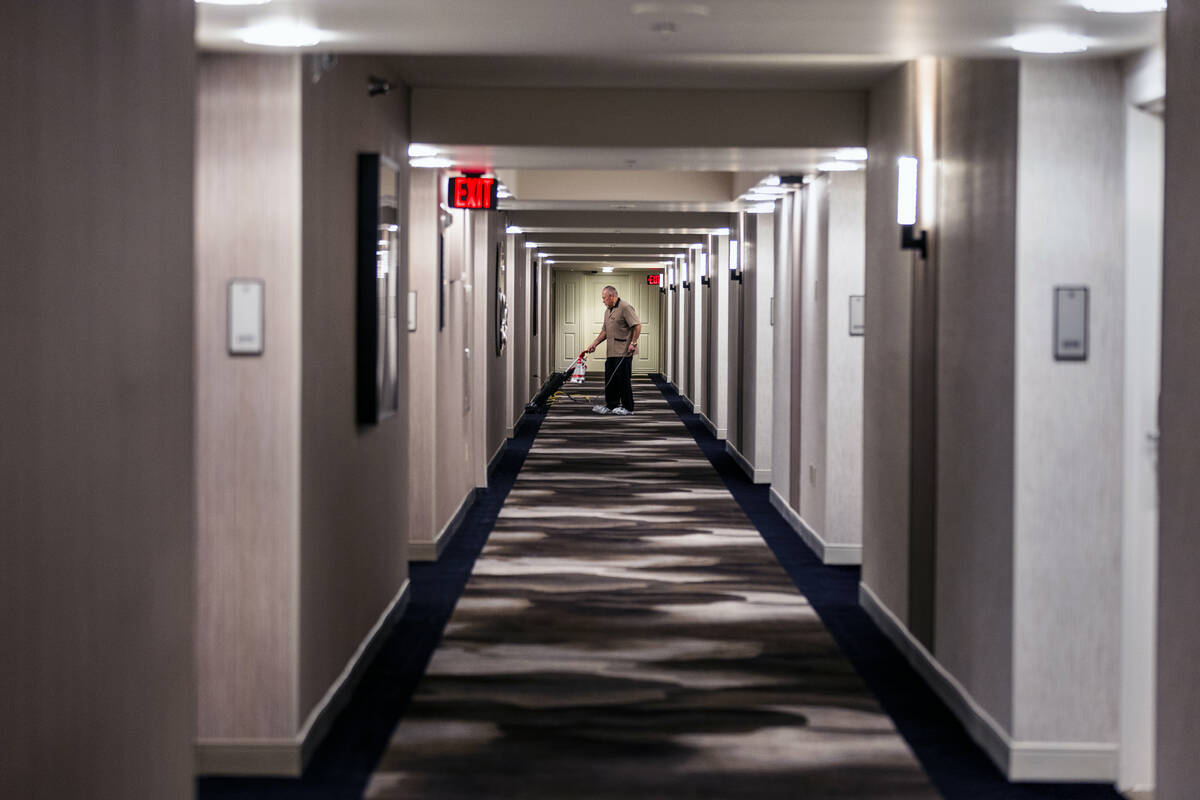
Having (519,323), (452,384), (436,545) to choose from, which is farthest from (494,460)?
(436,545)

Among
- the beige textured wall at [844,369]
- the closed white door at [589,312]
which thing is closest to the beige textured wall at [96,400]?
the beige textured wall at [844,369]

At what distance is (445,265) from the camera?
8266 mm

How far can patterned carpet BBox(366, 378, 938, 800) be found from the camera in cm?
414

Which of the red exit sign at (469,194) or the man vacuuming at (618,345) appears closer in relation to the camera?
the red exit sign at (469,194)

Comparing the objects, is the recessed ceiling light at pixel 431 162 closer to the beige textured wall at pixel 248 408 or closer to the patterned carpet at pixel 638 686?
the patterned carpet at pixel 638 686

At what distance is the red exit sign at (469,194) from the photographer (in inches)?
324

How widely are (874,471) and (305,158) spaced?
3.24 meters

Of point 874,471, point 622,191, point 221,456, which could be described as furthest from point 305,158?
point 622,191

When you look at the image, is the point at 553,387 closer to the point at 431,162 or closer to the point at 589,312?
the point at 589,312

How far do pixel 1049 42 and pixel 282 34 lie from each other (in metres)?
2.13

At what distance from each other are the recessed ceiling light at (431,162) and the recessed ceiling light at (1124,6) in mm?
3934

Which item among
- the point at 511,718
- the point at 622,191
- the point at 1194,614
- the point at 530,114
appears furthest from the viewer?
the point at 622,191

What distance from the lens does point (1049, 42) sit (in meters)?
3.90

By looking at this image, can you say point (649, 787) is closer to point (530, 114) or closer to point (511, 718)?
point (511, 718)
